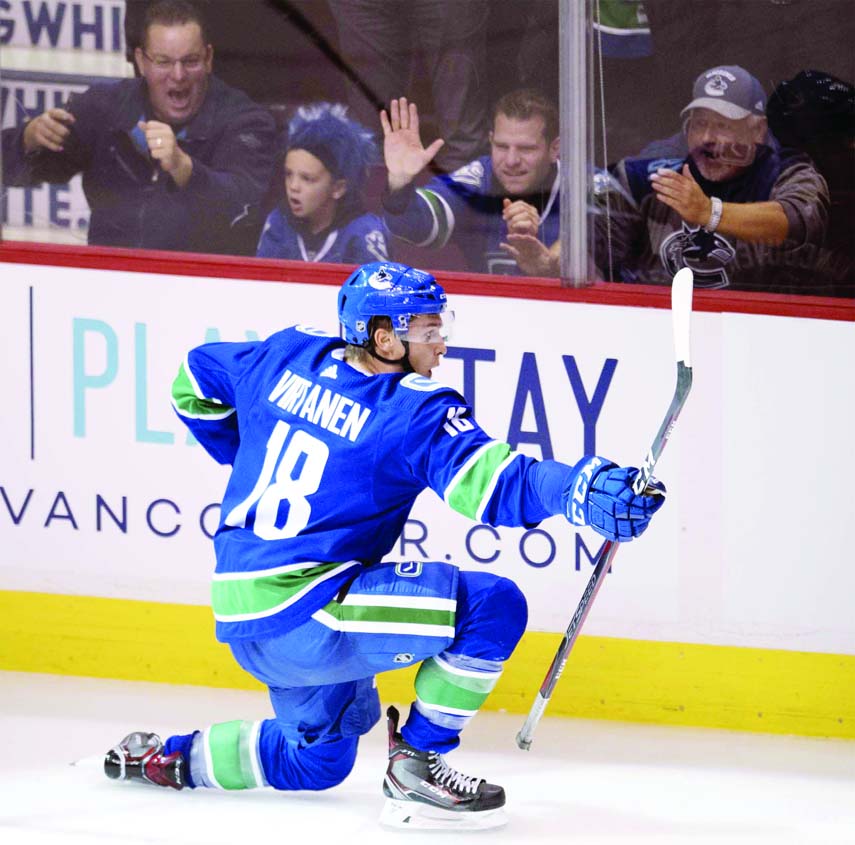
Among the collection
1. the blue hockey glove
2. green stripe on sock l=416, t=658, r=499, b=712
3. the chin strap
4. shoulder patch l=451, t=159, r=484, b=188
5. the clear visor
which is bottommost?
green stripe on sock l=416, t=658, r=499, b=712

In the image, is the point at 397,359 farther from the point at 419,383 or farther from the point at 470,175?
the point at 470,175

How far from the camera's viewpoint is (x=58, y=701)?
14.5ft

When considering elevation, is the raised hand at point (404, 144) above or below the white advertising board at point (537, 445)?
above

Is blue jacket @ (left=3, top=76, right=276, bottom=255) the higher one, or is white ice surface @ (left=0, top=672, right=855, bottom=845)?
blue jacket @ (left=3, top=76, right=276, bottom=255)

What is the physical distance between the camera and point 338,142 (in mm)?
4449

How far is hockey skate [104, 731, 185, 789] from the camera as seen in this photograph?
377cm

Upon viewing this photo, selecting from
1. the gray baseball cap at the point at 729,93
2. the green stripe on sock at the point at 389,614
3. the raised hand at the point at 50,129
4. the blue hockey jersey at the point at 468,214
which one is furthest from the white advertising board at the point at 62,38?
the green stripe on sock at the point at 389,614

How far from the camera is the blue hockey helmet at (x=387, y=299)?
11.1 feet

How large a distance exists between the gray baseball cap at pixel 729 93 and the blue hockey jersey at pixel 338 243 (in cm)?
79

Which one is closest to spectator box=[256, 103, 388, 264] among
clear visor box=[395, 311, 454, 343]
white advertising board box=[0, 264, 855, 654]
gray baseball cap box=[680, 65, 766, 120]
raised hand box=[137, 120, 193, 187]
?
white advertising board box=[0, 264, 855, 654]

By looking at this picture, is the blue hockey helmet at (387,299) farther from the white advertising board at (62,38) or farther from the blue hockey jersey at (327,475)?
the white advertising board at (62,38)

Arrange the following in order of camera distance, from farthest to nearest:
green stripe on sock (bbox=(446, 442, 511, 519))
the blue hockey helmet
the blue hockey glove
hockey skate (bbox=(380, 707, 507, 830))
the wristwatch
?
the wristwatch < hockey skate (bbox=(380, 707, 507, 830)) < the blue hockey helmet < green stripe on sock (bbox=(446, 442, 511, 519)) < the blue hockey glove

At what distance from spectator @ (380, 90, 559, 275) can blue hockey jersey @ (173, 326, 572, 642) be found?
90 cm

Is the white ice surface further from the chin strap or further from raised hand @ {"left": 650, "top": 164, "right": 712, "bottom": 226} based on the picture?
raised hand @ {"left": 650, "top": 164, "right": 712, "bottom": 226}
